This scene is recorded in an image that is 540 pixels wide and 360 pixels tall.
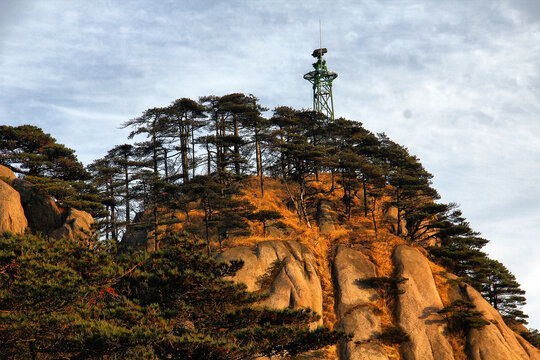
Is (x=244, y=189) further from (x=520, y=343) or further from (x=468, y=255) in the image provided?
(x=520, y=343)

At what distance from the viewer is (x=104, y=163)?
44156 mm

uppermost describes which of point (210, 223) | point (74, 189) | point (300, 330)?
point (74, 189)

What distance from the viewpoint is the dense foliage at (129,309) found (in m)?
14.4

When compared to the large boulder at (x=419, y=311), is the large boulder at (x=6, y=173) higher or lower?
higher

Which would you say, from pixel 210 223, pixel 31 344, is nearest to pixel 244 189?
pixel 210 223

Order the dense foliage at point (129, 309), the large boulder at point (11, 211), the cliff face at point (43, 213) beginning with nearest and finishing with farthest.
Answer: the dense foliage at point (129, 309) → the large boulder at point (11, 211) → the cliff face at point (43, 213)

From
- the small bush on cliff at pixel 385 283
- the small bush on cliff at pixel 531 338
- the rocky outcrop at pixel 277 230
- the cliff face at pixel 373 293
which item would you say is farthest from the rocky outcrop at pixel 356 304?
the small bush on cliff at pixel 531 338

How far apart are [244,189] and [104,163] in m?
13.8

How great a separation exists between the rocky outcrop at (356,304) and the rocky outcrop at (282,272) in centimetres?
171

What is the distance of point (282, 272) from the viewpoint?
31.7 metres

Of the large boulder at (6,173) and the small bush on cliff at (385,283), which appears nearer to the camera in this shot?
the large boulder at (6,173)

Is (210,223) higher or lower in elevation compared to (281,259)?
higher

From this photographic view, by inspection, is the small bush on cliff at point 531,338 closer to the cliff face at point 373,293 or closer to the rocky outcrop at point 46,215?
the cliff face at point 373,293

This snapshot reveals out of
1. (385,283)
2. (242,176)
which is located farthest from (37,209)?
(385,283)
